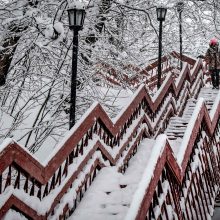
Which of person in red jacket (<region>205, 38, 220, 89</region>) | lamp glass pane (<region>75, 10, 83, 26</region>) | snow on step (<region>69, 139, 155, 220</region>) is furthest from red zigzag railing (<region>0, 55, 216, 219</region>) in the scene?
person in red jacket (<region>205, 38, 220, 89</region>)

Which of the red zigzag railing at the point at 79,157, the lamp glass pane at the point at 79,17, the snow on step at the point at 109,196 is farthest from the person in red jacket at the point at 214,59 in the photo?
the snow on step at the point at 109,196

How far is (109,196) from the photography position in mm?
5398

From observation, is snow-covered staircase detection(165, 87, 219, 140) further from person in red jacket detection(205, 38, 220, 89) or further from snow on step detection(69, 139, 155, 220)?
snow on step detection(69, 139, 155, 220)

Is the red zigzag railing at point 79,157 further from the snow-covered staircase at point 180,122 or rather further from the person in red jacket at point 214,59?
the person in red jacket at point 214,59

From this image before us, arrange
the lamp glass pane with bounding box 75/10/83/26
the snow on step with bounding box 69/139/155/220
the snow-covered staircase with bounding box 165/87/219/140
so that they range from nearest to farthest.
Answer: the snow on step with bounding box 69/139/155/220
the lamp glass pane with bounding box 75/10/83/26
the snow-covered staircase with bounding box 165/87/219/140

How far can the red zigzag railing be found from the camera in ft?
14.6

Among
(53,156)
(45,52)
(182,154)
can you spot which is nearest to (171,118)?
(45,52)

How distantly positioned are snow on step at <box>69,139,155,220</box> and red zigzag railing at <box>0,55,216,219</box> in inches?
6.0

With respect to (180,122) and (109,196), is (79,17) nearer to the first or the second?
(109,196)

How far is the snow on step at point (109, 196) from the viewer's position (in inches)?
194

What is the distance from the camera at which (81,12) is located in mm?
7668

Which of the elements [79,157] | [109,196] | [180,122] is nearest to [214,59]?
[180,122]

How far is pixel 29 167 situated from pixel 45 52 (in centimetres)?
499

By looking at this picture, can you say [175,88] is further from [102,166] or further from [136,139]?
[102,166]
